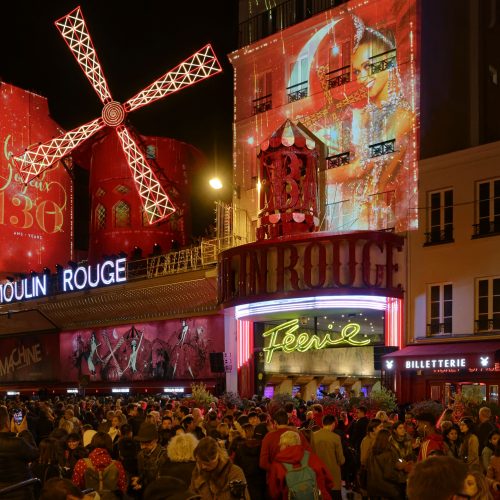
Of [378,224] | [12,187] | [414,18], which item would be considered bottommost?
[378,224]

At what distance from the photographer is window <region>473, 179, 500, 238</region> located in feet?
61.5

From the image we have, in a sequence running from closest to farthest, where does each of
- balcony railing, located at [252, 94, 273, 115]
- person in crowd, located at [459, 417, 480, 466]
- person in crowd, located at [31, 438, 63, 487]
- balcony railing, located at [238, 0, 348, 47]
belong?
person in crowd, located at [31, 438, 63, 487]
person in crowd, located at [459, 417, 480, 466]
balcony railing, located at [238, 0, 348, 47]
balcony railing, located at [252, 94, 273, 115]

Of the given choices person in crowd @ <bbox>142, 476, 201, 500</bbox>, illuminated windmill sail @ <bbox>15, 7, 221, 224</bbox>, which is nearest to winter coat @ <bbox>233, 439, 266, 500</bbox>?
person in crowd @ <bbox>142, 476, 201, 500</bbox>

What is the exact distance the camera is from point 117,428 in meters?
10.5

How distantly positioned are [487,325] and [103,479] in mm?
13691

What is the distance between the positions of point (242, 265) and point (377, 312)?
12.6 ft

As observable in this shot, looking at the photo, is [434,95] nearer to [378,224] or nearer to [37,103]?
[378,224]

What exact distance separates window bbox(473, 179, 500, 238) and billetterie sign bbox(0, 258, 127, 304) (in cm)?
1222

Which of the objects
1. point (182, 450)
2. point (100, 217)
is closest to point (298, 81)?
point (100, 217)

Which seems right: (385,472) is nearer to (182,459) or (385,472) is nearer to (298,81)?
(182,459)

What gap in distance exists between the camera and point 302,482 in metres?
6.86

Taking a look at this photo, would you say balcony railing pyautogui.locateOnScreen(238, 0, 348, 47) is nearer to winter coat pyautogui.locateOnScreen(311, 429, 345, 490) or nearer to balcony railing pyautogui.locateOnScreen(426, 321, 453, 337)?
balcony railing pyautogui.locateOnScreen(426, 321, 453, 337)

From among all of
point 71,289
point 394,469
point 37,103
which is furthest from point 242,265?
point 37,103

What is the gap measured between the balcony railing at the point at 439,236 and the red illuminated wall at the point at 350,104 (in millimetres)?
581
